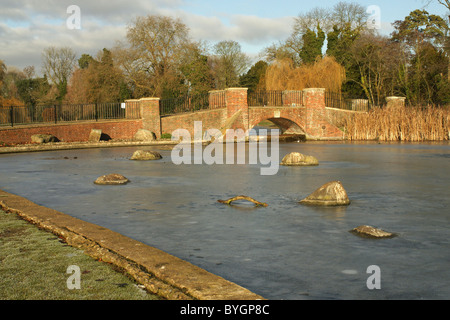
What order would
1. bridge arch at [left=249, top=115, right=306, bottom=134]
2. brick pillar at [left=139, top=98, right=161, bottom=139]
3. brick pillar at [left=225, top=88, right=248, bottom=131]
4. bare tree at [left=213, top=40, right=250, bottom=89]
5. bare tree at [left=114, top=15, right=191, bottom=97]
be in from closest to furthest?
brick pillar at [left=139, top=98, right=161, bottom=139]
brick pillar at [left=225, top=88, right=248, bottom=131]
bridge arch at [left=249, top=115, right=306, bottom=134]
bare tree at [left=114, top=15, right=191, bottom=97]
bare tree at [left=213, top=40, right=250, bottom=89]

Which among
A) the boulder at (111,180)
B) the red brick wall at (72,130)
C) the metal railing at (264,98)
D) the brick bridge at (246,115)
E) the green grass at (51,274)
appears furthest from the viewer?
the metal railing at (264,98)

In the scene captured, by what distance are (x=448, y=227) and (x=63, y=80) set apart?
7038cm

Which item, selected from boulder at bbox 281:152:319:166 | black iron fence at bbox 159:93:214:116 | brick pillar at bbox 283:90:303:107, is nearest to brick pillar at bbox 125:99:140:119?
black iron fence at bbox 159:93:214:116

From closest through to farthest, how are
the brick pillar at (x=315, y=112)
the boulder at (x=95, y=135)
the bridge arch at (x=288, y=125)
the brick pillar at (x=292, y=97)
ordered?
the boulder at (x=95, y=135)
the brick pillar at (x=315, y=112)
the bridge arch at (x=288, y=125)
the brick pillar at (x=292, y=97)

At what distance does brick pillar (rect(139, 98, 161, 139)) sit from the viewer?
32.2 m

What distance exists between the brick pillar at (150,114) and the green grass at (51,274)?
26.6 metres

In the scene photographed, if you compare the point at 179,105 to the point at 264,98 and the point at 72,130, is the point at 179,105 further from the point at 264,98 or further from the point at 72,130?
the point at 72,130

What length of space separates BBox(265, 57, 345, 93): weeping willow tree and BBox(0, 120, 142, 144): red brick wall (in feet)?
45.0

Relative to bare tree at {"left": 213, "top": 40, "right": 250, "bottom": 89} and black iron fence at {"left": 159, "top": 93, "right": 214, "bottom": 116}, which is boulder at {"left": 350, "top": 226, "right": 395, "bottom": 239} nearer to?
black iron fence at {"left": 159, "top": 93, "right": 214, "bottom": 116}

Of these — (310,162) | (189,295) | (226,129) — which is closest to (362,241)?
(189,295)

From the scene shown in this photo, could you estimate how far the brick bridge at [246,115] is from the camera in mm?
32531

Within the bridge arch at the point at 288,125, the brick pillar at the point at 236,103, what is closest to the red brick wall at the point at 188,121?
the brick pillar at the point at 236,103

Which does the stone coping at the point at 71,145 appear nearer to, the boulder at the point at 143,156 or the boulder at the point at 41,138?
the boulder at the point at 41,138
